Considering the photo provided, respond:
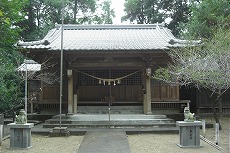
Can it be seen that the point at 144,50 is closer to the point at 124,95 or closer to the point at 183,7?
the point at 124,95

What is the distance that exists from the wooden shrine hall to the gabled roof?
2.3 inches

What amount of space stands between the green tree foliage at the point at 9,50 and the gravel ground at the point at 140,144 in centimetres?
563

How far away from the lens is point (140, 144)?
11.0m

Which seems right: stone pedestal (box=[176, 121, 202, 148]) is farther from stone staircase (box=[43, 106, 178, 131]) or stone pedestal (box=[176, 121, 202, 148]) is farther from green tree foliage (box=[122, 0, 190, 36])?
green tree foliage (box=[122, 0, 190, 36])

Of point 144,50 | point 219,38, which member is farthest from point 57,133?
point 219,38

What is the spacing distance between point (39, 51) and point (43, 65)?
3.93 feet

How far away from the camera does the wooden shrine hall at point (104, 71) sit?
16.6 m

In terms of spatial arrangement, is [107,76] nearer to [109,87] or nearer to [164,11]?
[109,87]

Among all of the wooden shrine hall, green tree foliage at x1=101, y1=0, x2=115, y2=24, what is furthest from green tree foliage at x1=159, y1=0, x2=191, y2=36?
the wooden shrine hall

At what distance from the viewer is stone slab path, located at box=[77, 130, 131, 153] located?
31.7 ft

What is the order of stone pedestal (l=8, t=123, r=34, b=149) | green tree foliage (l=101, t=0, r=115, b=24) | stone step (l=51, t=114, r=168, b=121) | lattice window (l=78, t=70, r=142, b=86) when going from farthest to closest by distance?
A: green tree foliage (l=101, t=0, r=115, b=24) < lattice window (l=78, t=70, r=142, b=86) < stone step (l=51, t=114, r=168, b=121) < stone pedestal (l=8, t=123, r=34, b=149)

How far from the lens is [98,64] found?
17.3 metres

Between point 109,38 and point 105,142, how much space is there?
36.1 ft

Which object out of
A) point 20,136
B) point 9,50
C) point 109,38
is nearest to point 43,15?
point 9,50
